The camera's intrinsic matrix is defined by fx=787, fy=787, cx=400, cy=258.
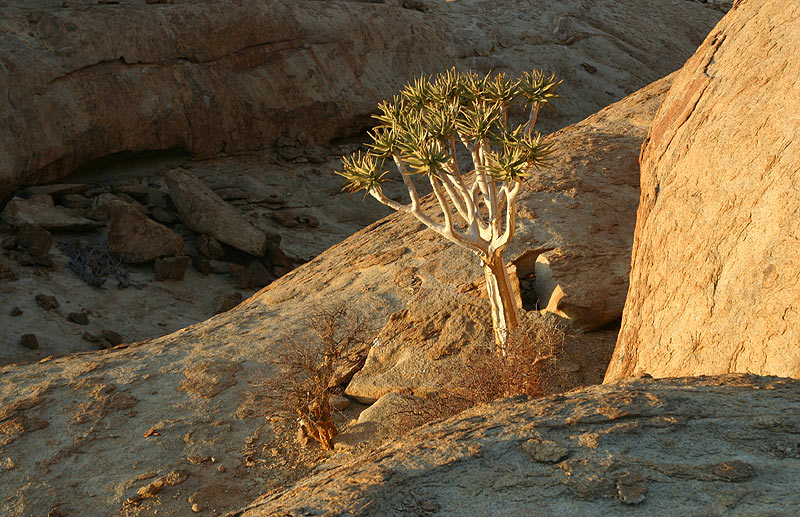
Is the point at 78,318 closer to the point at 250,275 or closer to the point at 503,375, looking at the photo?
the point at 250,275

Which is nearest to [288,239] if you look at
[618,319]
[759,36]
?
[618,319]

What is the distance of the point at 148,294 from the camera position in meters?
14.8

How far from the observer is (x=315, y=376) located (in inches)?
288

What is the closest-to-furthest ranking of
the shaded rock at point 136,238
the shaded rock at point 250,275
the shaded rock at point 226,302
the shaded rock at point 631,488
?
the shaded rock at point 631,488
the shaded rock at point 226,302
the shaded rock at point 136,238
the shaded rock at point 250,275

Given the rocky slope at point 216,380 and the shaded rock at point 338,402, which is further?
the shaded rock at point 338,402

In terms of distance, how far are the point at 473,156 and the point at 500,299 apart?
136cm

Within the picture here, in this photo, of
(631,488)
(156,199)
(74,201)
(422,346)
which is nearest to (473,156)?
(422,346)

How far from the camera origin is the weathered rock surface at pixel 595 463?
3.14m

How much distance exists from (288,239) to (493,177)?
10.8 metres

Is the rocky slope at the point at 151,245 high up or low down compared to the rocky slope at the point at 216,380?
up

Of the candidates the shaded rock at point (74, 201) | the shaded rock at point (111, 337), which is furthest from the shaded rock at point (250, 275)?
the shaded rock at point (74, 201)

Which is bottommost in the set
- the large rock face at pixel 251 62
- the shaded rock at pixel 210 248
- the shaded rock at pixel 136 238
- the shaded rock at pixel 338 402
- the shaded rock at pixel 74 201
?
the shaded rock at pixel 338 402

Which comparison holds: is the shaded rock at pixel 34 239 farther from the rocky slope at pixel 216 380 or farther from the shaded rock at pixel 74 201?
the rocky slope at pixel 216 380

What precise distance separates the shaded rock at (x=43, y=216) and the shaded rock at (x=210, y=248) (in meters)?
2.22
